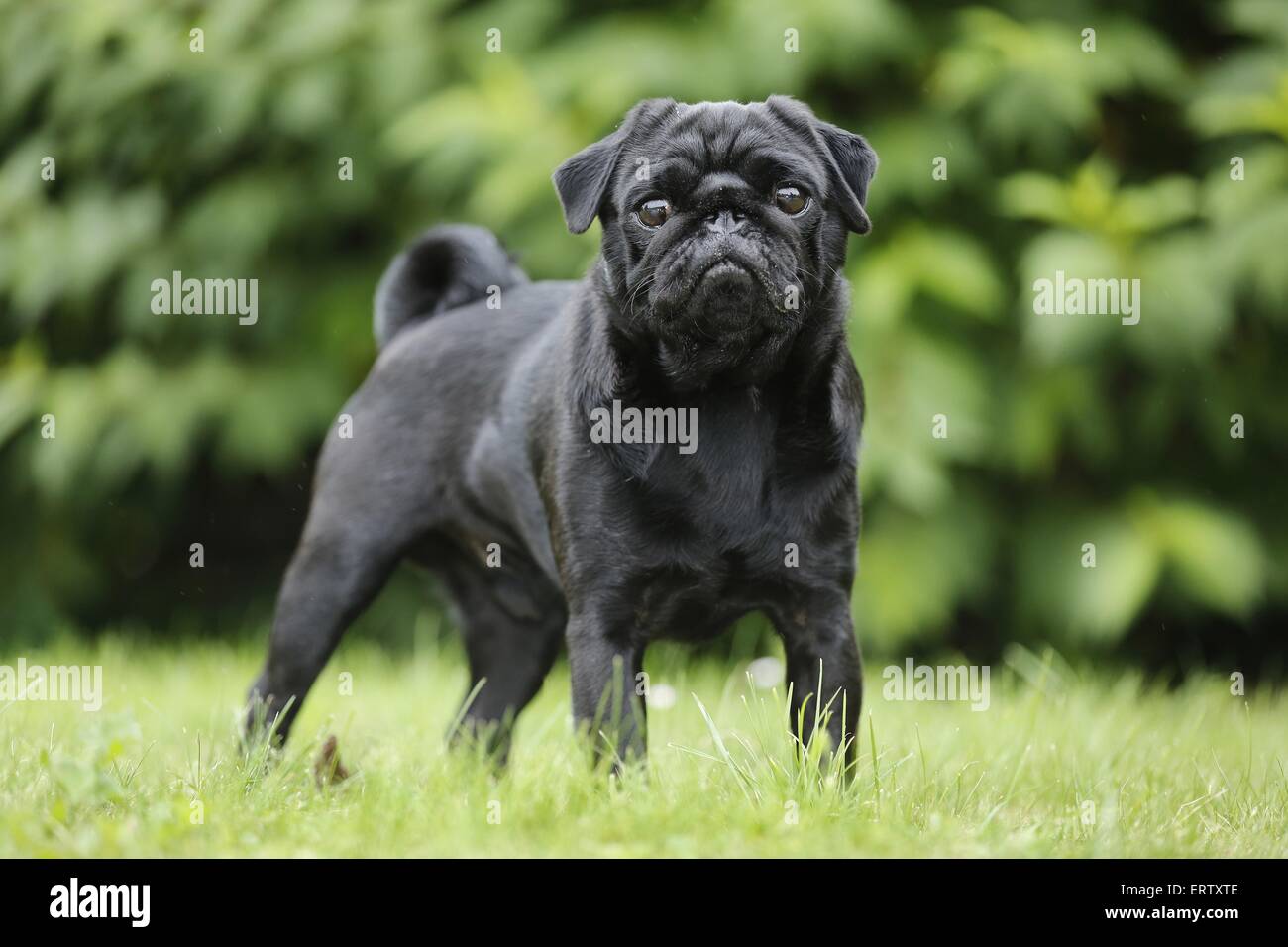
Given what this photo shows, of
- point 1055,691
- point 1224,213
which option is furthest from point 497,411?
point 1224,213

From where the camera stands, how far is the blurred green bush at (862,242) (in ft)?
19.9

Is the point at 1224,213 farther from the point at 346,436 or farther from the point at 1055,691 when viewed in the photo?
the point at 346,436

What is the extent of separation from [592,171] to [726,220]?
1.49ft

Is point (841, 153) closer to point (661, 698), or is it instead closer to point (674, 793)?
point (674, 793)

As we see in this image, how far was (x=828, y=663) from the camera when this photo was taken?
11.1 ft

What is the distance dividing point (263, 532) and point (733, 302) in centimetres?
597

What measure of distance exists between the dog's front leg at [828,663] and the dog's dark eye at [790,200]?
906 millimetres

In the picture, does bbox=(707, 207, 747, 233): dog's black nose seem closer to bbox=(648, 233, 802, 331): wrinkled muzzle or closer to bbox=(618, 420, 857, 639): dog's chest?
bbox=(648, 233, 802, 331): wrinkled muzzle

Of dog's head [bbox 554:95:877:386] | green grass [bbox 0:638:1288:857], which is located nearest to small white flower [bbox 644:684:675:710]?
green grass [bbox 0:638:1288:857]

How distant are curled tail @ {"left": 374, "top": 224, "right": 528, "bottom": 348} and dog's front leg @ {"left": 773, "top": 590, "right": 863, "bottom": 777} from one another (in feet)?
6.04

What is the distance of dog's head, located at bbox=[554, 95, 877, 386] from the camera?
10.6 ft

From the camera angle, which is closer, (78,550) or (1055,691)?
(1055,691)

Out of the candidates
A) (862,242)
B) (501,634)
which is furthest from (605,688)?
(862,242)

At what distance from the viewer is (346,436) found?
4422mm
